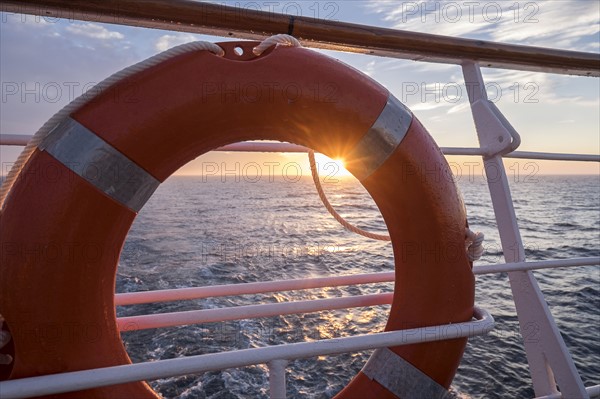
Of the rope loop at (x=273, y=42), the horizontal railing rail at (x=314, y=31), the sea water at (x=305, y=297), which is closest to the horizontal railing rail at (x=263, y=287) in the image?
the rope loop at (x=273, y=42)

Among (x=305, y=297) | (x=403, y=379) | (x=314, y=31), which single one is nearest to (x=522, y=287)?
(x=403, y=379)

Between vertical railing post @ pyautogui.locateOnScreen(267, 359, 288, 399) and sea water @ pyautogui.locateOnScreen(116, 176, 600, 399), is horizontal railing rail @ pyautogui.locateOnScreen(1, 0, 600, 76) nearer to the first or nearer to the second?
vertical railing post @ pyautogui.locateOnScreen(267, 359, 288, 399)

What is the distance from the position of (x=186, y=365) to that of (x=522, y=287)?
1.07 meters

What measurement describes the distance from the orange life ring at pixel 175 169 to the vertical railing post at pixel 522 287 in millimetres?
413

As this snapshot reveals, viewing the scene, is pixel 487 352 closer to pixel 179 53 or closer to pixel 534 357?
pixel 534 357

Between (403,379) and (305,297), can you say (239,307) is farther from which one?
(305,297)

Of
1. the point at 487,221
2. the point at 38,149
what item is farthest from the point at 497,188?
the point at 487,221

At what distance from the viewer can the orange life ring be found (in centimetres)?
68

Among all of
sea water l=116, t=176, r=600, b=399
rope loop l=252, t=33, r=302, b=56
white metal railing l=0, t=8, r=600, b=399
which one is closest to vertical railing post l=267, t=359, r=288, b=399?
white metal railing l=0, t=8, r=600, b=399

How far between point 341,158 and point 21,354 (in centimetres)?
72

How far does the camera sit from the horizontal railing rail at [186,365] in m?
0.57

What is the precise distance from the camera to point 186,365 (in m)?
0.61

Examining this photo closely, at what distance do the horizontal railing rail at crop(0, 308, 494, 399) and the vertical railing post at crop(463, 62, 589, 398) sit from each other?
64 cm

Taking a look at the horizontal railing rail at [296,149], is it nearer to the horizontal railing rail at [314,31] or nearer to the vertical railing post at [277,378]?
the horizontal railing rail at [314,31]
